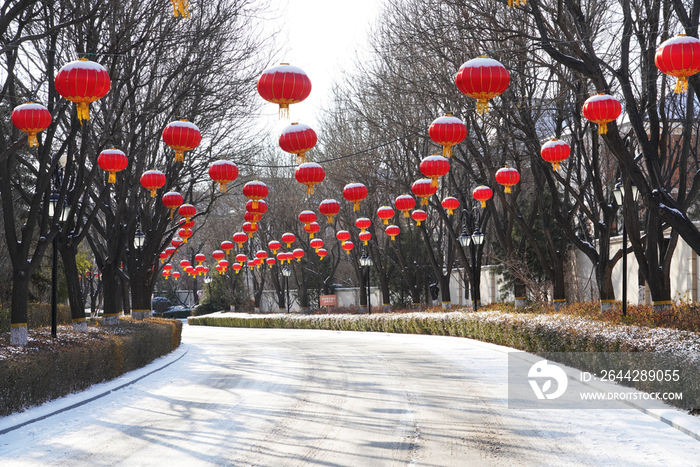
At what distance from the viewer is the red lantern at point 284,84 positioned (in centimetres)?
1002

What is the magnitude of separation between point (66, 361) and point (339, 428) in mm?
5653

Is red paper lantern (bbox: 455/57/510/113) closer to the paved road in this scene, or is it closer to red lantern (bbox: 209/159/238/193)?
the paved road

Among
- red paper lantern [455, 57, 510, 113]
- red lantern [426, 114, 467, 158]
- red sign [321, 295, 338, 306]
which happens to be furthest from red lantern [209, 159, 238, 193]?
red sign [321, 295, 338, 306]

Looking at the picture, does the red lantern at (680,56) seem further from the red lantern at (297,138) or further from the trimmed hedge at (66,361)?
the trimmed hedge at (66,361)

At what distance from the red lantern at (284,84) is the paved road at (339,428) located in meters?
5.24

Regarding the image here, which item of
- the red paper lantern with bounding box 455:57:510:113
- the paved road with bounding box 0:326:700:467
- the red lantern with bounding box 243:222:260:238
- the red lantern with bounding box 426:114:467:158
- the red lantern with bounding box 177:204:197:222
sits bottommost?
the paved road with bounding box 0:326:700:467

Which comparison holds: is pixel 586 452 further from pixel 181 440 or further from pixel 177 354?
pixel 177 354

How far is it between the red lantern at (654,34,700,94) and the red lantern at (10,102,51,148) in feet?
32.9

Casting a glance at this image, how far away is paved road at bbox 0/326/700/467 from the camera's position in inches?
267

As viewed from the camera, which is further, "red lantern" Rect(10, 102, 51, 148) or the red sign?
the red sign

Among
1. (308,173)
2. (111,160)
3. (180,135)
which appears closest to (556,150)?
(308,173)

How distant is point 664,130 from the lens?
14.4 m

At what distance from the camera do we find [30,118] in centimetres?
1015

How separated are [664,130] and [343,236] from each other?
632 inches
